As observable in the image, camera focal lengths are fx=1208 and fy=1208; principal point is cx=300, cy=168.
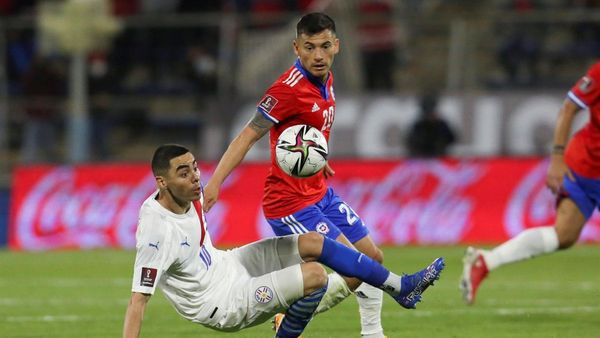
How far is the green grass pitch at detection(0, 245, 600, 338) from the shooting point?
9281mm

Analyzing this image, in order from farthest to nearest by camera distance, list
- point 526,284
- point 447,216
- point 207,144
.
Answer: point 207,144 < point 447,216 < point 526,284

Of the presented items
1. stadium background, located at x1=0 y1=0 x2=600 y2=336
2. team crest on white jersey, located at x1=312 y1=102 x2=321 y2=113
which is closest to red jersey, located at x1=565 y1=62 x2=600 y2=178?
team crest on white jersey, located at x1=312 y1=102 x2=321 y2=113

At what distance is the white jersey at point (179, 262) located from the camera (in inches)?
274

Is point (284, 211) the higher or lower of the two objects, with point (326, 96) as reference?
lower


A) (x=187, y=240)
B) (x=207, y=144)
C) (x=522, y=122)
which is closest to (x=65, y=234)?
(x=207, y=144)

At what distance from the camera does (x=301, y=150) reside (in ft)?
25.6

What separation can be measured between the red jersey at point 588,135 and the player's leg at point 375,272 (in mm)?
2940

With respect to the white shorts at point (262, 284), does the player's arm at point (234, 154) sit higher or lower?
higher

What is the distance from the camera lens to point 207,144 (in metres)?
19.1

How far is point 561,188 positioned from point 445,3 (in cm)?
1135

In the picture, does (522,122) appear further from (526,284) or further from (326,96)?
(326,96)

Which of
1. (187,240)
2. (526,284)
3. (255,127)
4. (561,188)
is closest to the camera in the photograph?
(187,240)

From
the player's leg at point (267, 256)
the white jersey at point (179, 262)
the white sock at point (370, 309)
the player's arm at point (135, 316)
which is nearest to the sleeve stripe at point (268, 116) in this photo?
the player's leg at point (267, 256)

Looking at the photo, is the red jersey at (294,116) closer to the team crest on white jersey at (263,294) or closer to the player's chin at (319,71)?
the player's chin at (319,71)
